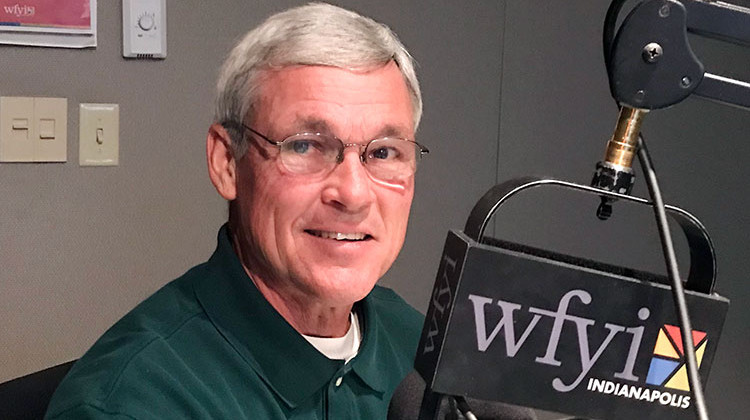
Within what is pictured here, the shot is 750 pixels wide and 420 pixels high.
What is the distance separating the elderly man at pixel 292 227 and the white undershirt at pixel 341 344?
28 millimetres

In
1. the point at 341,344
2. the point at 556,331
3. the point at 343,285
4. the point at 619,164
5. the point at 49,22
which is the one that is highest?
the point at 49,22

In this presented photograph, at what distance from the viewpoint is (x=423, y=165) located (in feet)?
8.12

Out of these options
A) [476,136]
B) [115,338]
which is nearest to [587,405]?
[115,338]

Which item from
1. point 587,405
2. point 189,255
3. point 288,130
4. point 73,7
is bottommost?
point 189,255

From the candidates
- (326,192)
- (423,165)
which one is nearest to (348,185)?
(326,192)

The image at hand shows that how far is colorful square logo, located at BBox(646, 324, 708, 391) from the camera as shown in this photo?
61 centimetres

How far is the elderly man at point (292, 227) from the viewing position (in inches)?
47.4

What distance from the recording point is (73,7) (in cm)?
186

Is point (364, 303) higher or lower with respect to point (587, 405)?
lower

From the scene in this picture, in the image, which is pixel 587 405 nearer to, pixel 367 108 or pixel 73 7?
pixel 367 108

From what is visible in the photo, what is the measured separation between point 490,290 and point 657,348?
0.12 m

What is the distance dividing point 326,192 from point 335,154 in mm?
47

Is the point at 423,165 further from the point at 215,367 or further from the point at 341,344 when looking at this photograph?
the point at 215,367

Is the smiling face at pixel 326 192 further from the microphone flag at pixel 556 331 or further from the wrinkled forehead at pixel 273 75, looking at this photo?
the microphone flag at pixel 556 331
